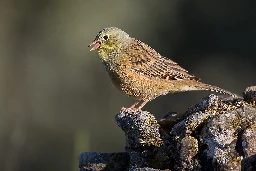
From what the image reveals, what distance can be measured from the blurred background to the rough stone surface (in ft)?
32.8

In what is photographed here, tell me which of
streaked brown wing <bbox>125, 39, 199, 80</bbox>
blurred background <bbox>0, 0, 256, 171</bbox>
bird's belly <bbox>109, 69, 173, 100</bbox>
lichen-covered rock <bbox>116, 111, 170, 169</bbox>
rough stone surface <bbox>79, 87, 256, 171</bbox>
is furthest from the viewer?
blurred background <bbox>0, 0, 256, 171</bbox>

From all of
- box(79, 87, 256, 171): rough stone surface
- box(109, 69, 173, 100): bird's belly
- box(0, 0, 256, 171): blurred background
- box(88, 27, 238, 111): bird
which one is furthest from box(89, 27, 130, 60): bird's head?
box(0, 0, 256, 171): blurred background

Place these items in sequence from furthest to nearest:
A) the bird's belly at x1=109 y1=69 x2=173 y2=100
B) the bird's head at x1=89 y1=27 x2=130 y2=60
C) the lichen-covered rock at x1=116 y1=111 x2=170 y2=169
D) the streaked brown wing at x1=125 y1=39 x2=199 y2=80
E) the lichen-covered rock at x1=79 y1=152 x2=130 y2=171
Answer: the streaked brown wing at x1=125 y1=39 x2=199 y2=80
the bird's head at x1=89 y1=27 x2=130 y2=60
the bird's belly at x1=109 y1=69 x2=173 y2=100
the lichen-covered rock at x1=79 y1=152 x2=130 y2=171
the lichen-covered rock at x1=116 y1=111 x2=170 y2=169

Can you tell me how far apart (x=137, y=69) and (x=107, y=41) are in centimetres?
38

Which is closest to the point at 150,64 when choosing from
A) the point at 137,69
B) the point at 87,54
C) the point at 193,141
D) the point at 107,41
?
the point at 137,69

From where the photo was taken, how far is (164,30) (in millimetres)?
18484

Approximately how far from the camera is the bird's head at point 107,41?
7258 mm

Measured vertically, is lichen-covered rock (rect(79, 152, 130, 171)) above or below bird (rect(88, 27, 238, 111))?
below

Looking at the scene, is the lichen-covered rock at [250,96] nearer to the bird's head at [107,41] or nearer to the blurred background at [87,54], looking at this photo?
the bird's head at [107,41]

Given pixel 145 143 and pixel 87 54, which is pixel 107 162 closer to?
pixel 145 143

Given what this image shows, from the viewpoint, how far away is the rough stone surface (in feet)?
16.2

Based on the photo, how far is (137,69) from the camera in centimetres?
732

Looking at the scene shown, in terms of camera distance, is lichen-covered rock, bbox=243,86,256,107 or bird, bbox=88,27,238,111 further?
bird, bbox=88,27,238,111

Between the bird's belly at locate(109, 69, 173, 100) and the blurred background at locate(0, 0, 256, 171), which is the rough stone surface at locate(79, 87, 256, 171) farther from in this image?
the blurred background at locate(0, 0, 256, 171)
